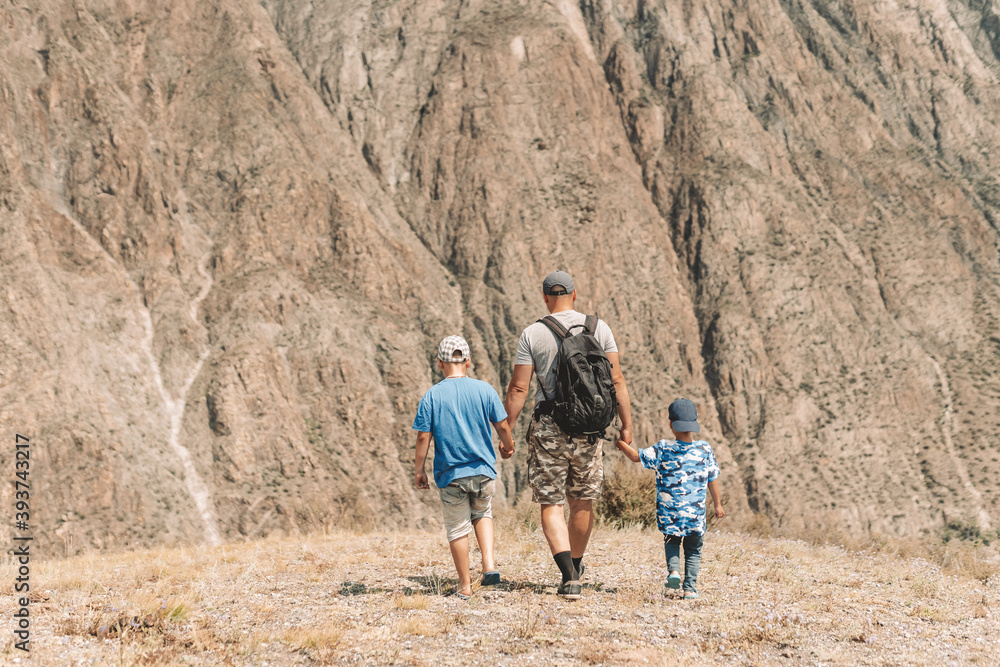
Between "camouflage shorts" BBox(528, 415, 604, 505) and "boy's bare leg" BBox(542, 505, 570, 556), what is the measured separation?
0.06 meters

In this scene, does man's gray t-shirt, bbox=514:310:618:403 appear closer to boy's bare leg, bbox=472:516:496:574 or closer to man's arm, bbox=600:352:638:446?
man's arm, bbox=600:352:638:446

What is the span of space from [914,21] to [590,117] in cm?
2981

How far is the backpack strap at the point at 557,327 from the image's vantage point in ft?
17.5

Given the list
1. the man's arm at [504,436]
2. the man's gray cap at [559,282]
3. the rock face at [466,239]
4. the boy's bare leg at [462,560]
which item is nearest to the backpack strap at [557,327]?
the man's gray cap at [559,282]

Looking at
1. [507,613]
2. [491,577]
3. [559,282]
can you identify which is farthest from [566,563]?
[559,282]

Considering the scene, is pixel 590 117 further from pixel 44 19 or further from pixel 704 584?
pixel 704 584

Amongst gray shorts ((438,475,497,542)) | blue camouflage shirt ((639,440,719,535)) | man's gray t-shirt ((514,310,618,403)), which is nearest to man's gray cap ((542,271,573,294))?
man's gray t-shirt ((514,310,618,403))

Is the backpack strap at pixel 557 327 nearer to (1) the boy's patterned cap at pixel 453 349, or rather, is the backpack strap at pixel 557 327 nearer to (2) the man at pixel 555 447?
(2) the man at pixel 555 447

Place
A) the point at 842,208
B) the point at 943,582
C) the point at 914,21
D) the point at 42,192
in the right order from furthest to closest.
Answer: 1. the point at 914,21
2. the point at 842,208
3. the point at 42,192
4. the point at 943,582

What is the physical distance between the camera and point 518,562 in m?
7.11

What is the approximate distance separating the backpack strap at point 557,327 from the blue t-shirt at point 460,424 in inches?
25.9

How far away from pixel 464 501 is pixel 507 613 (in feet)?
2.96

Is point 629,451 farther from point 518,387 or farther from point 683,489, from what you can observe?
point 518,387

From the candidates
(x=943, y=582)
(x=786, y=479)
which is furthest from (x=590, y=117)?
(x=943, y=582)
